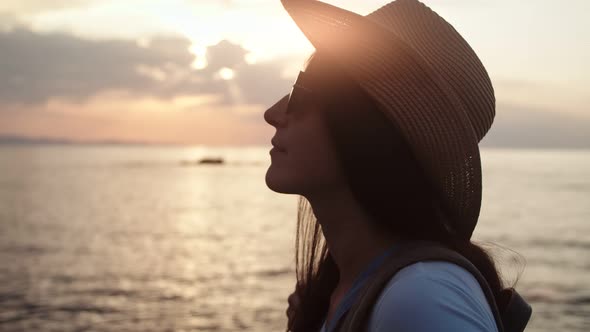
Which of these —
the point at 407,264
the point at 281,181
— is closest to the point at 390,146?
the point at 407,264

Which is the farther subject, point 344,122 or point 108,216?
point 108,216

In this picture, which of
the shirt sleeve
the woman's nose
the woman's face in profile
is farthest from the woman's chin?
the shirt sleeve

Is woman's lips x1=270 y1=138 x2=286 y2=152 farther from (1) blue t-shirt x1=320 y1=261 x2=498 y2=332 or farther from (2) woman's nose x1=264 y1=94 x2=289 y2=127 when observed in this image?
(1) blue t-shirt x1=320 y1=261 x2=498 y2=332

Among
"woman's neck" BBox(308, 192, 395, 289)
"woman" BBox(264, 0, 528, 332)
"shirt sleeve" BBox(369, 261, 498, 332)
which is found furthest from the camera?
"woman's neck" BBox(308, 192, 395, 289)

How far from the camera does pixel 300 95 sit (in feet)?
6.75

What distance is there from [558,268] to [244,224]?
21520 millimetres

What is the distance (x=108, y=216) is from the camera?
145 ft

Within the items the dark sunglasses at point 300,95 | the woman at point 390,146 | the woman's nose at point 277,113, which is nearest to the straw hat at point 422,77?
the woman at point 390,146

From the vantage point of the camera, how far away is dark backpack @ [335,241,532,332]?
1.57m

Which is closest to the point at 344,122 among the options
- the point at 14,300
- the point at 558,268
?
the point at 14,300

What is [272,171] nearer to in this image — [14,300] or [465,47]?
[465,47]

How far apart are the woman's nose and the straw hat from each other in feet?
0.88

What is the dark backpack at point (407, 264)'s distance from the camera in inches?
61.8

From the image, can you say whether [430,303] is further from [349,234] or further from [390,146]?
[349,234]
